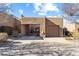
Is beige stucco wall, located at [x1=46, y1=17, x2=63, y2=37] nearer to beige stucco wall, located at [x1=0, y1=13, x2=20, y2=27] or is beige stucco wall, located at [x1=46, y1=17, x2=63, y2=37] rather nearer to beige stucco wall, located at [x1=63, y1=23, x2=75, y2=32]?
beige stucco wall, located at [x1=63, y1=23, x2=75, y2=32]

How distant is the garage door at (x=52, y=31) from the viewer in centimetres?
552

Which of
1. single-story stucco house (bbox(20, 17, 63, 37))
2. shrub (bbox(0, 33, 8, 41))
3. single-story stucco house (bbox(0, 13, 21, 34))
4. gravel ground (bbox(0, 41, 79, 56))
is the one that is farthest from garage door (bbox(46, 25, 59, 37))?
shrub (bbox(0, 33, 8, 41))

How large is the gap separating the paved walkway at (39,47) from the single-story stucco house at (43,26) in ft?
0.46

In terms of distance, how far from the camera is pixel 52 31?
556cm

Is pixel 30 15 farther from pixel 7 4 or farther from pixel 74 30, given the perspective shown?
pixel 74 30

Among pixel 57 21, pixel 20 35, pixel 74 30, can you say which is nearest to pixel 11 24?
pixel 20 35

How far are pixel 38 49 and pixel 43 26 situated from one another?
0.47m

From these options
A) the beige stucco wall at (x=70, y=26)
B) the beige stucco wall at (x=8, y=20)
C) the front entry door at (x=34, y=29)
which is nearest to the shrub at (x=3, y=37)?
the beige stucco wall at (x=8, y=20)

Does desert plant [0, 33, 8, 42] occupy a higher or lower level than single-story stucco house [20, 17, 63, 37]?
lower

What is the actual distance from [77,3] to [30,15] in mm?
956

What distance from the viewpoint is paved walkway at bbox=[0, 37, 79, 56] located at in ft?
17.9

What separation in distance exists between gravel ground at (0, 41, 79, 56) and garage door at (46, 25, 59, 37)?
0.56 feet

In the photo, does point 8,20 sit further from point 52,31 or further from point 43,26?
point 52,31

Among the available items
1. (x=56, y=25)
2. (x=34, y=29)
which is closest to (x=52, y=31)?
(x=56, y=25)
